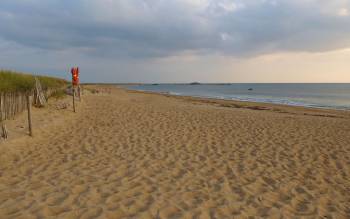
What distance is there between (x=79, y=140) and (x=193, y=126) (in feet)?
13.5

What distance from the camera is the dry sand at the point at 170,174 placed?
140 inches

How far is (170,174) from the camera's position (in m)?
4.83

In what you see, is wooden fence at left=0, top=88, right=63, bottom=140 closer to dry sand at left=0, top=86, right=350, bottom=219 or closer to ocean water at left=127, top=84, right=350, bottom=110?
dry sand at left=0, top=86, right=350, bottom=219

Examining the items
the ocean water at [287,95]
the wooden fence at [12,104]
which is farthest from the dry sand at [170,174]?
the ocean water at [287,95]

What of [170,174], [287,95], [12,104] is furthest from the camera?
[287,95]

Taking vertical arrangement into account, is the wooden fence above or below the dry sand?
above

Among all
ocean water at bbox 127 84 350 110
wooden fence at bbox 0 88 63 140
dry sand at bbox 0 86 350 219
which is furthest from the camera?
ocean water at bbox 127 84 350 110

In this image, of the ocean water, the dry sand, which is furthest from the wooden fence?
the ocean water

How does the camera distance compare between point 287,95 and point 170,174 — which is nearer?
point 170,174

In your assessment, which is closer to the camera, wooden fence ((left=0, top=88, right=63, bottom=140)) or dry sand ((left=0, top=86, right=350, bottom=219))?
dry sand ((left=0, top=86, right=350, bottom=219))

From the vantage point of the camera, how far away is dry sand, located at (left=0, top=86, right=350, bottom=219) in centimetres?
356

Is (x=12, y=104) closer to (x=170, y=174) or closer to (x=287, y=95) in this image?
(x=170, y=174)

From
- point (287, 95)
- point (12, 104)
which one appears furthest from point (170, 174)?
point (287, 95)

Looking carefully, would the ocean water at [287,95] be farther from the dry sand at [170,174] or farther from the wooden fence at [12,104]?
the wooden fence at [12,104]
